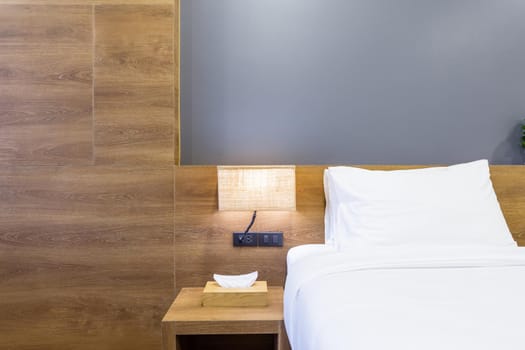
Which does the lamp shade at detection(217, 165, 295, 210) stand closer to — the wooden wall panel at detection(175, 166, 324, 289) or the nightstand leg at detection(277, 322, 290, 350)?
the wooden wall panel at detection(175, 166, 324, 289)

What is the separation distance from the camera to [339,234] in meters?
2.08

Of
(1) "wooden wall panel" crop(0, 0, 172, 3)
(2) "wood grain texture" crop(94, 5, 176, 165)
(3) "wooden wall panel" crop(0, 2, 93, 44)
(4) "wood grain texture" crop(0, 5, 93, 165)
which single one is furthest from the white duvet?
(3) "wooden wall panel" crop(0, 2, 93, 44)

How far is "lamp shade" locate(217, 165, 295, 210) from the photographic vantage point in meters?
2.12

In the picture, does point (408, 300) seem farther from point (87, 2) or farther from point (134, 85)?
point (87, 2)

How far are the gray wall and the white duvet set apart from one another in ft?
2.73

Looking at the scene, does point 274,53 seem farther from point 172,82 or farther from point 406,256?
point 406,256

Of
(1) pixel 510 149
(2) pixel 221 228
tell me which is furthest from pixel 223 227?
(1) pixel 510 149

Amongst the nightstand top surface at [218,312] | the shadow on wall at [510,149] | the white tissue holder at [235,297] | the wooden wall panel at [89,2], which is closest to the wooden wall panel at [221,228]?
the nightstand top surface at [218,312]

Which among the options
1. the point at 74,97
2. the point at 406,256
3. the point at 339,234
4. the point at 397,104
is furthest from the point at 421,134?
the point at 74,97

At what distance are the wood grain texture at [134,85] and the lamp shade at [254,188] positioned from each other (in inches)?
13.2

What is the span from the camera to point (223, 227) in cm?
228

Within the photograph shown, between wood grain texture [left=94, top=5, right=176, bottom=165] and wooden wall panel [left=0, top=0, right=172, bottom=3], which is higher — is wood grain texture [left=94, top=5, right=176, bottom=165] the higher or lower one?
the lower one

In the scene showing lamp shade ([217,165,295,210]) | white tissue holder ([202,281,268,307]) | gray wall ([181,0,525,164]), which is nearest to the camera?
white tissue holder ([202,281,268,307])

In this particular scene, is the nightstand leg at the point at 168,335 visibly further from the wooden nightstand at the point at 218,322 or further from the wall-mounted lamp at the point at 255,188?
the wall-mounted lamp at the point at 255,188
